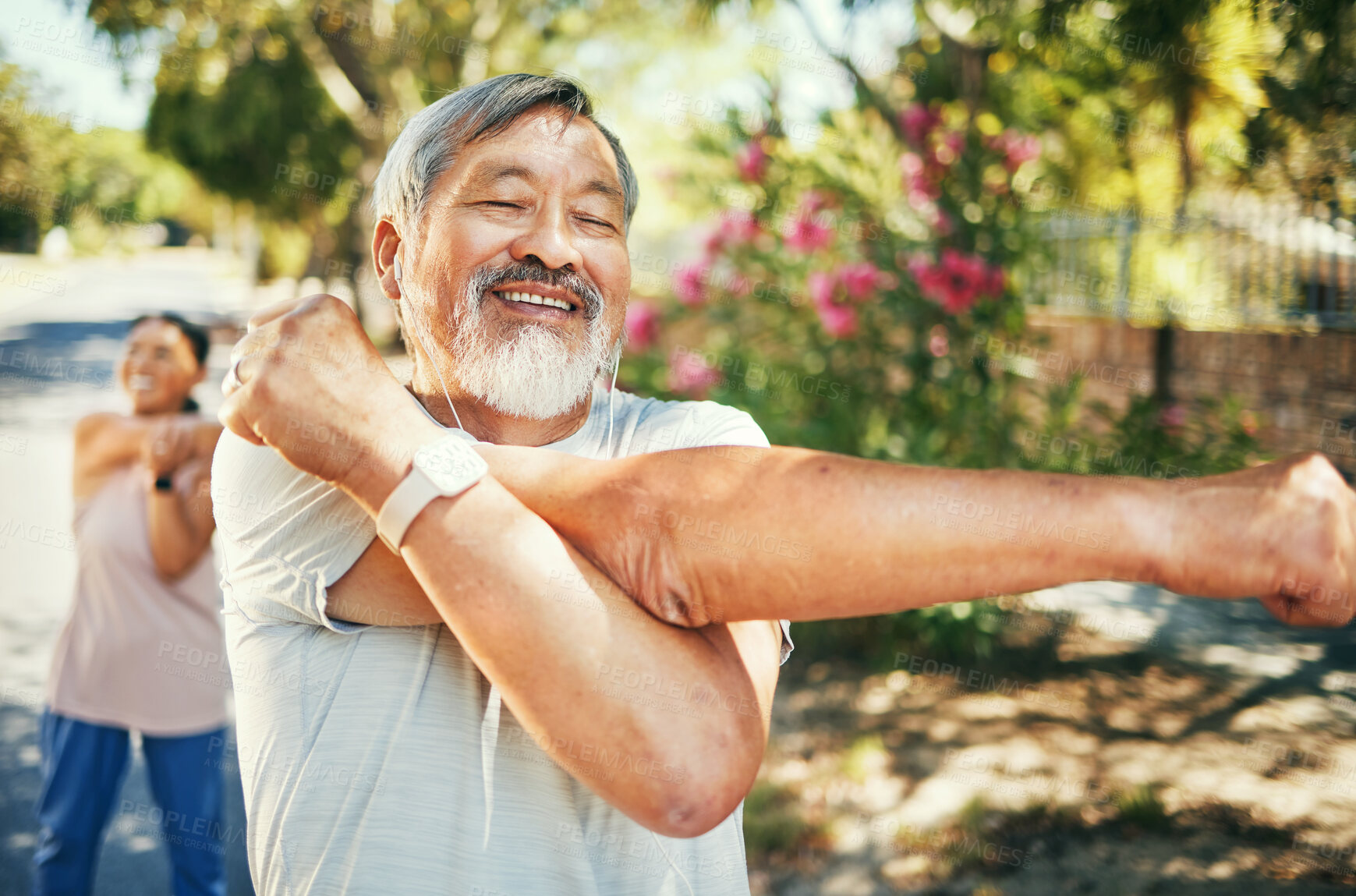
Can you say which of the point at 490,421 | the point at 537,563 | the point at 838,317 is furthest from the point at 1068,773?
the point at 537,563

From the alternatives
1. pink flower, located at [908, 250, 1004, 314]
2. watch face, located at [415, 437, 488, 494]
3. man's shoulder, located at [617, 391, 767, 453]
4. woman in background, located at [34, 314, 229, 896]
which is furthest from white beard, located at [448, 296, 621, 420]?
pink flower, located at [908, 250, 1004, 314]

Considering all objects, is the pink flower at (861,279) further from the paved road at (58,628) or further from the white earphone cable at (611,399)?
the white earphone cable at (611,399)

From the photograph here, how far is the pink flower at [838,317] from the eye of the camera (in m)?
4.58

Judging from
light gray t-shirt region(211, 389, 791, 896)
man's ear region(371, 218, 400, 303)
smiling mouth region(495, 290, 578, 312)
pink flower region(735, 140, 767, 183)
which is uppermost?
pink flower region(735, 140, 767, 183)

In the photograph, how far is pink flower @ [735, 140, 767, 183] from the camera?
4957 millimetres

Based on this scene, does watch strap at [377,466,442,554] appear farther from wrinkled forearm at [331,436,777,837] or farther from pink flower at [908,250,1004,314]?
pink flower at [908,250,1004,314]

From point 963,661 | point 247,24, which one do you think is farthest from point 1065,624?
point 247,24

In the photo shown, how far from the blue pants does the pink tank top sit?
0.07m

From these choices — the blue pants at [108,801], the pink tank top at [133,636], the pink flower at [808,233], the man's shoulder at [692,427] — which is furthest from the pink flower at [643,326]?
the man's shoulder at [692,427]

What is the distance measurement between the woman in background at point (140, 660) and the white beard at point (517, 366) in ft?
6.57

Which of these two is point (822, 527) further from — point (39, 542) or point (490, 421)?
point (39, 542)

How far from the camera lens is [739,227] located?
5.09 metres

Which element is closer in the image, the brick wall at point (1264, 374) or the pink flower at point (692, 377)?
the pink flower at point (692, 377)

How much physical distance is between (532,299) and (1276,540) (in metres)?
1.09
